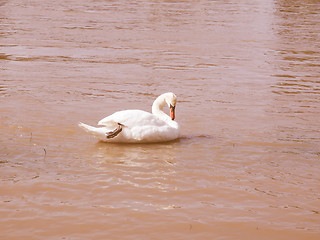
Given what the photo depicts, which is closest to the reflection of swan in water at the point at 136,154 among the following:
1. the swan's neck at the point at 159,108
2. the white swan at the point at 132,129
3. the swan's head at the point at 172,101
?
the white swan at the point at 132,129

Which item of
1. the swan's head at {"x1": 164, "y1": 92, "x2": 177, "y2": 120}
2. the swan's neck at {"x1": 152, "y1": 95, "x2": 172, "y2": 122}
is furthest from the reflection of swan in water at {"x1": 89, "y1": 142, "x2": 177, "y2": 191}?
the swan's neck at {"x1": 152, "y1": 95, "x2": 172, "y2": 122}

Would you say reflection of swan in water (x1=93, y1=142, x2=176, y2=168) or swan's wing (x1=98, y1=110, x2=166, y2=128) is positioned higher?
swan's wing (x1=98, y1=110, x2=166, y2=128)

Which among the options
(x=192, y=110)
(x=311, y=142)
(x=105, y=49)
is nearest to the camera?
(x=311, y=142)

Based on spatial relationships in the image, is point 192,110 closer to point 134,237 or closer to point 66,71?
point 66,71

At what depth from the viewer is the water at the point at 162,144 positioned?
6496 millimetres

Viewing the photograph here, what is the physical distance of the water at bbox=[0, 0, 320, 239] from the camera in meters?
6.50

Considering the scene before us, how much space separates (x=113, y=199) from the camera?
22.9ft

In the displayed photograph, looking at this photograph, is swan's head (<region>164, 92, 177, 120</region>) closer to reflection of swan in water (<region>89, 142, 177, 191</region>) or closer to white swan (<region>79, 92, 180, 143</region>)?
white swan (<region>79, 92, 180, 143</region>)

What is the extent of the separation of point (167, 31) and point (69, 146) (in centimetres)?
1454

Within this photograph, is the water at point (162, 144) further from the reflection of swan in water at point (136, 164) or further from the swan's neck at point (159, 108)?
the swan's neck at point (159, 108)

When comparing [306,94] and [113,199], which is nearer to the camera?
[113,199]

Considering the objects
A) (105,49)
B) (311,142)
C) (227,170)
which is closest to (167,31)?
(105,49)

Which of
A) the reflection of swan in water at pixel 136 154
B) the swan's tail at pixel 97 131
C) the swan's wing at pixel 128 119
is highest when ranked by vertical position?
the swan's wing at pixel 128 119

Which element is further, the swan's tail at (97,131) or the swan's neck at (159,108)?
the swan's neck at (159,108)
